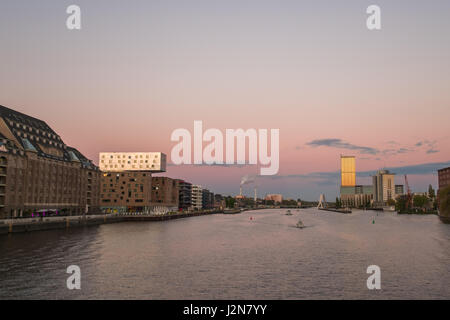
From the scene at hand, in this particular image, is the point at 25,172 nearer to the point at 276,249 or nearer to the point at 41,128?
the point at 41,128

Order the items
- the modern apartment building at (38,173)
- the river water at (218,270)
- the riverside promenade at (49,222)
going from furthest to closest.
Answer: the modern apartment building at (38,173)
the riverside promenade at (49,222)
the river water at (218,270)

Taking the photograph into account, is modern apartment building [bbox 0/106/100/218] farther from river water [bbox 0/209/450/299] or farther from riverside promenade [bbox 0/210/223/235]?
river water [bbox 0/209/450/299]

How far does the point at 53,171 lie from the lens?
486ft

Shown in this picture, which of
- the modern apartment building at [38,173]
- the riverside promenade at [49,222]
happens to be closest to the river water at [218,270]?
the riverside promenade at [49,222]

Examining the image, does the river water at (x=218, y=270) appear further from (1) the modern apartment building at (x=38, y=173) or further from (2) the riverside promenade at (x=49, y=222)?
(1) the modern apartment building at (x=38, y=173)

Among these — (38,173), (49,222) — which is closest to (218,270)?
(49,222)

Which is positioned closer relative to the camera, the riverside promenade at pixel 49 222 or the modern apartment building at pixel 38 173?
the riverside promenade at pixel 49 222

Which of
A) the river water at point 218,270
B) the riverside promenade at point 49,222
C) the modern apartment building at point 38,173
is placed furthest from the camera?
the modern apartment building at point 38,173

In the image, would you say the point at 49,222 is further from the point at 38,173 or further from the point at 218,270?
the point at 218,270

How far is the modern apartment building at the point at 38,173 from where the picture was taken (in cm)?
12019

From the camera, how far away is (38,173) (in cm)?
13650

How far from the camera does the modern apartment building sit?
4732 inches

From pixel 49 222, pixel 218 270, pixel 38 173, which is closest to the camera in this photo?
pixel 218 270
